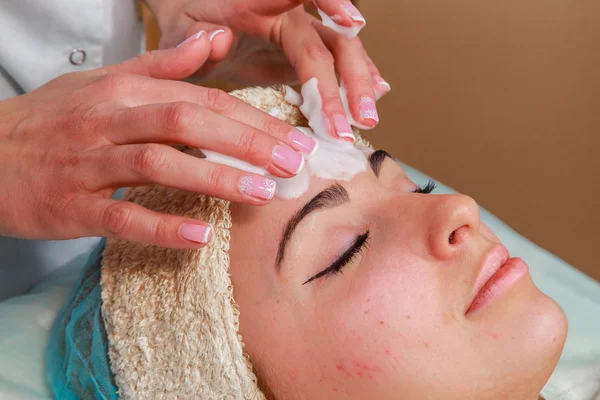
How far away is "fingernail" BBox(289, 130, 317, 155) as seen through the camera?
0.87 metres

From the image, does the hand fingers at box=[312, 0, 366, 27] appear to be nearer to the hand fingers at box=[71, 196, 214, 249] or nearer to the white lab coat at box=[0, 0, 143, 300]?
the hand fingers at box=[71, 196, 214, 249]

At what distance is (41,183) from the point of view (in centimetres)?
83

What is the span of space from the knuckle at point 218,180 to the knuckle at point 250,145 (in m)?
0.04

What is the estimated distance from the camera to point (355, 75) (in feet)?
3.44

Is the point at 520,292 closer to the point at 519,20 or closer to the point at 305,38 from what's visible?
the point at 305,38

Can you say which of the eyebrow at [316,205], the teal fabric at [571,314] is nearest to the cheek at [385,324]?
the eyebrow at [316,205]

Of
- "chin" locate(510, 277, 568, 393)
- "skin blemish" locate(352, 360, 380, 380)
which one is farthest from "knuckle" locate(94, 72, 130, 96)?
"chin" locate(510, 277, 568, 393)

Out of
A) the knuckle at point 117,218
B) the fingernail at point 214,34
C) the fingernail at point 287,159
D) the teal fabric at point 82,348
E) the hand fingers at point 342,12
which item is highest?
the hand fingers at point 342,12

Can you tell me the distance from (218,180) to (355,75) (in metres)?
0.39

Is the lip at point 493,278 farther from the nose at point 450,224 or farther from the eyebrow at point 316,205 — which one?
the eyebrow at point 316,205

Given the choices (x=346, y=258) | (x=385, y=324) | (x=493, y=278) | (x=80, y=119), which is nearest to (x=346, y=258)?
(x=346, y=258)

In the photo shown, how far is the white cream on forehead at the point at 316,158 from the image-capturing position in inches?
33.8

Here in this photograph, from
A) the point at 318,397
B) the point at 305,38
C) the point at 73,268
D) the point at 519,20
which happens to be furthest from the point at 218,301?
the point at 519,20

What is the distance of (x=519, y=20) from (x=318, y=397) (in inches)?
59.6
